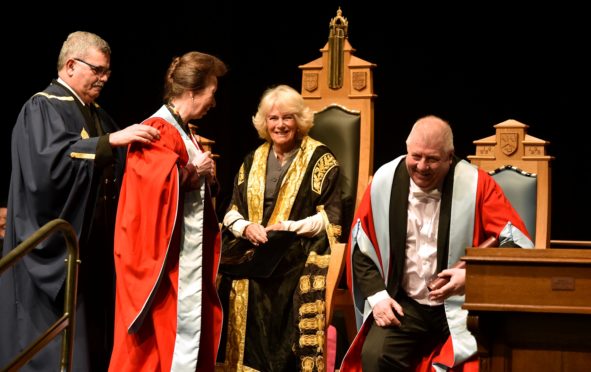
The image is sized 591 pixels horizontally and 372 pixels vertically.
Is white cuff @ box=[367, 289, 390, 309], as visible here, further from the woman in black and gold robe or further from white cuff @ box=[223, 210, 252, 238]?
white cuff @ box=[223, 210, 252, 238]

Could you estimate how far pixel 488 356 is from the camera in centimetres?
309

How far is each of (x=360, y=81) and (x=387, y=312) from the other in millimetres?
1630

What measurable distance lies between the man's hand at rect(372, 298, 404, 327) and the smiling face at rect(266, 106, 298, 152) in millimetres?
1262

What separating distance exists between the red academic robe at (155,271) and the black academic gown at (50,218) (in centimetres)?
22

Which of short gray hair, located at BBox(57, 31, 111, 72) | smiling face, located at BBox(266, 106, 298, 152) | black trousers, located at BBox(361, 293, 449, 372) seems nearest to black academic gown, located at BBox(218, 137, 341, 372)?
smiling face, located at BBox(266, 106, 298, 152)

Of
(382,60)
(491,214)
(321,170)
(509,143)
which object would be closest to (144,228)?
(321,170)

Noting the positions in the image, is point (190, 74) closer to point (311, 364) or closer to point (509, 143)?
point (311, 364)

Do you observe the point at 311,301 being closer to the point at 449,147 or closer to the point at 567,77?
the point at 449,147

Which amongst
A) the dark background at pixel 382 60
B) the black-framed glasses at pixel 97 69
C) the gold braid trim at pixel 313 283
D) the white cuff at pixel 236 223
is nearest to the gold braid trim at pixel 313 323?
the gold braid trim at pixel 313 283

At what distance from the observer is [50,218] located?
12.8 ft

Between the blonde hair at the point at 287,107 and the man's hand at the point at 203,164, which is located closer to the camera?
the man's hand at the point at 203,164

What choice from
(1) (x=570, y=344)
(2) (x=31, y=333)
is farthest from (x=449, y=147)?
(2) (x=31, y=333)

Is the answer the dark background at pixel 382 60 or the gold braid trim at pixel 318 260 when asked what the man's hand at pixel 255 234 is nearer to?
the gold braid trim at pixel 318 260

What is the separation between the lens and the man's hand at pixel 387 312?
3.62 metres
